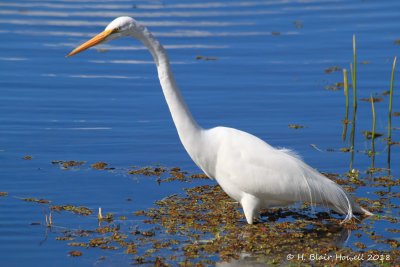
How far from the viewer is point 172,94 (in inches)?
301

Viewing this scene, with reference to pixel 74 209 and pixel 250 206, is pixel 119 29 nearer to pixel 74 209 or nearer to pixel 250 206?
pixel 74 209

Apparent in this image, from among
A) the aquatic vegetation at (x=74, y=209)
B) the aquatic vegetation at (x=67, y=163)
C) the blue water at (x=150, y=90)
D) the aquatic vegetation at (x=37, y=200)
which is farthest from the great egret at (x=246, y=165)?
the aquatic vegetation at (x=67, y=163)

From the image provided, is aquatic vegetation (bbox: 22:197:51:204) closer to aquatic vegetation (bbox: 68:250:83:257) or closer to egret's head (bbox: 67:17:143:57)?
aquatic vegetation (bbox: 68:250:83:257)

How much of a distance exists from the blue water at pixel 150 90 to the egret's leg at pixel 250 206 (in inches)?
37.2

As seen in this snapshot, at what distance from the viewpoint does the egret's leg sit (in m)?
7.58

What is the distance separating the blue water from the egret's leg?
0.94 metres

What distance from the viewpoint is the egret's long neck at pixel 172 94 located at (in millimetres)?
7555

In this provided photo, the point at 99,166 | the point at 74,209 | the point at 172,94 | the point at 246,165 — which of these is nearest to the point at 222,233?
the point at 246,165

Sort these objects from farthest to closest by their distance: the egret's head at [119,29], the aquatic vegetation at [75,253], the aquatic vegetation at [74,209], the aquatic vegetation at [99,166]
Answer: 1. the aquatic vegetation at [99,166]
2. the aquatic vegetation at [74,209]
3. the egret's head at [119,29]
4. the aquatic vegetation at [75,253]

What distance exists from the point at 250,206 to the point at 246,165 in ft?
1.12

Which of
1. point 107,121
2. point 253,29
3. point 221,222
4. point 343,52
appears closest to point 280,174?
point 221,222

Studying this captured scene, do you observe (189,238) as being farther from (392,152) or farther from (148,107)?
(148,107)

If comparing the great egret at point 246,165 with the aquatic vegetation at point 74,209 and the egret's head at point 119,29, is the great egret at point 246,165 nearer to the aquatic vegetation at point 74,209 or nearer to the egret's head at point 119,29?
the egret's head at point 119,29

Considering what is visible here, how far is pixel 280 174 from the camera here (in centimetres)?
754
